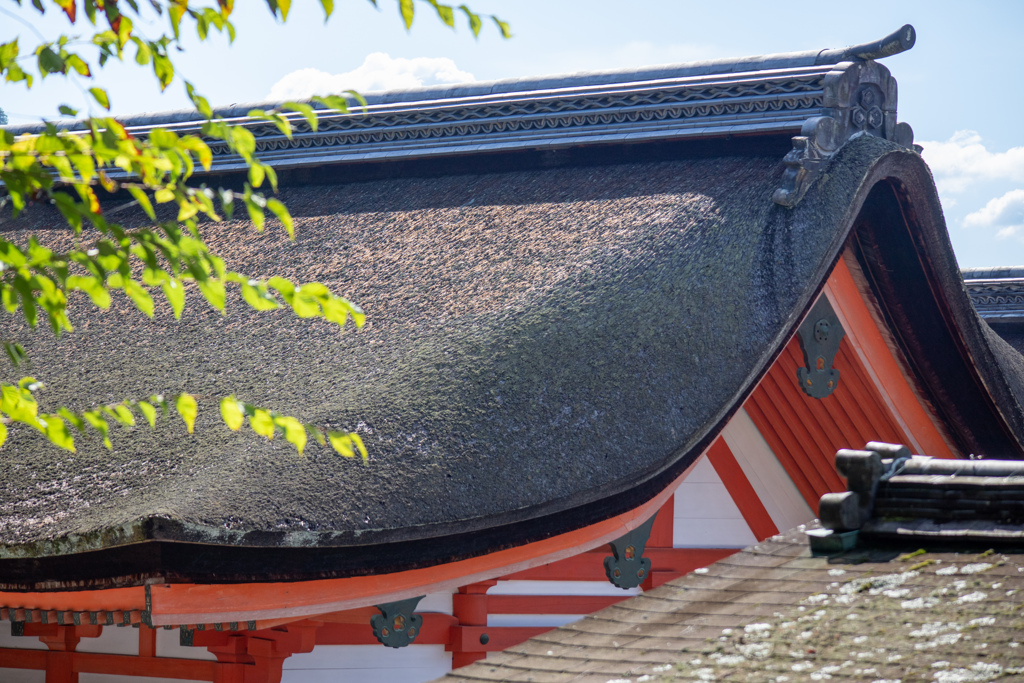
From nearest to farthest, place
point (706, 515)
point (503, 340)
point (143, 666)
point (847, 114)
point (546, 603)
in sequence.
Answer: point (503, 340)
point (143, 666)
point (546, 603)
point (847, 114)
point (706, 515)

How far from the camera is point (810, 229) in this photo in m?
4.45

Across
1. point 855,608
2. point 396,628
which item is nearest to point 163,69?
point 855,608

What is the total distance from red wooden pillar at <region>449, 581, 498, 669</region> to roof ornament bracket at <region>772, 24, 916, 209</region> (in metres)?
2.16

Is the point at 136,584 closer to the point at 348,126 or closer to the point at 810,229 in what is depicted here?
the point at 810,229

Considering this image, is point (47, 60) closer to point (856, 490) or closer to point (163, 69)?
point (163, 69)

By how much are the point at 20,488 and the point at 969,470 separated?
3068mm

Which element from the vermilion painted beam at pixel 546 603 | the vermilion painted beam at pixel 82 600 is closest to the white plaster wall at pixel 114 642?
the vermilion painted beam at pixel 82 600

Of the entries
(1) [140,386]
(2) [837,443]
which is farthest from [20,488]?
(2) [837,443]

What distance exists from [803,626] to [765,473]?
2.99 m

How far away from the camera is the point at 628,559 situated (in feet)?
14.2

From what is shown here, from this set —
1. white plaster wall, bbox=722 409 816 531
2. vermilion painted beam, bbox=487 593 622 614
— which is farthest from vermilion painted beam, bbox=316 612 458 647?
white plaster wall, bbox=722 409 816 531

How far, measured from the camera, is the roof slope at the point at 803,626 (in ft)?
7.72

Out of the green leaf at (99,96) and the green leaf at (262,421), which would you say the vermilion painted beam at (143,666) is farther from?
the green leaf at (99,96)

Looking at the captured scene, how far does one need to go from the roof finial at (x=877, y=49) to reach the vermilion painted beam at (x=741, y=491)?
2028 mm
